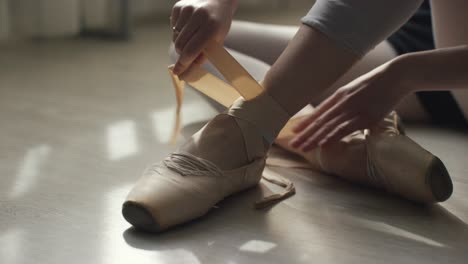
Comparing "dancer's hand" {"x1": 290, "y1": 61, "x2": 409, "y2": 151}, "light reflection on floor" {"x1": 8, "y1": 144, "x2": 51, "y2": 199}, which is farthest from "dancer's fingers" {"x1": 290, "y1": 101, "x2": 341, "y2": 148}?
"light reflection on floor" {"x1": 8, "y1": 144, "x2": 51, "y2": 199}

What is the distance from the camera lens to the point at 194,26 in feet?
2.57

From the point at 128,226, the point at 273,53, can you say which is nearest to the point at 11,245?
the point at 128,226

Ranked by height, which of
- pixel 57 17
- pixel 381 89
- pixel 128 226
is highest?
pixel 381 89

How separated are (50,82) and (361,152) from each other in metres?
0.78

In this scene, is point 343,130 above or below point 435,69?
below

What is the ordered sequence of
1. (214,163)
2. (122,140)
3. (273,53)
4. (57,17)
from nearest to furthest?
(214,163) < (122,140) < (273,53) < (57,17)

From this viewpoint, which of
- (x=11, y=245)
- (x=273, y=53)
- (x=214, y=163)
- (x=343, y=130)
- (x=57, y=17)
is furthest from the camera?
(x=57, y=17)

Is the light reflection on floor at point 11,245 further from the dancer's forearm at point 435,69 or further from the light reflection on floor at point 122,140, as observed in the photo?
the dancer's forearm at point 435,69

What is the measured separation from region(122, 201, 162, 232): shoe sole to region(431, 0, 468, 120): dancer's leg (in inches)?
19.9

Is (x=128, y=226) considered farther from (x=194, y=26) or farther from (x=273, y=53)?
(x=273, y=53)

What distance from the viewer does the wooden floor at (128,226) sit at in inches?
28.1

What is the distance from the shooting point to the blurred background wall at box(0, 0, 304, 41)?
179cm

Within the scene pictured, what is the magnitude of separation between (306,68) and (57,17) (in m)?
1.17

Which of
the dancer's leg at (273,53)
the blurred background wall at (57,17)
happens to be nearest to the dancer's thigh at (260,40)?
the dancer's leg at (273,53)
